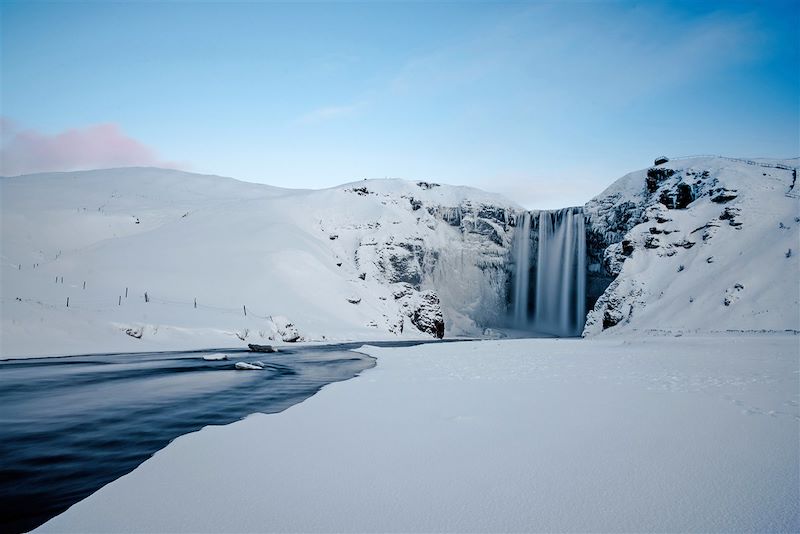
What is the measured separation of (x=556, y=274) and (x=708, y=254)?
29548mm

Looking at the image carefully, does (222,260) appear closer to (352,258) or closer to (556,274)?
(352,258)

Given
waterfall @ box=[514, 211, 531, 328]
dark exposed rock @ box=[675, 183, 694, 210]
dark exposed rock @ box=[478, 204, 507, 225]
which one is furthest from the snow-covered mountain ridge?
waterfall @ box=[514, 211, 531, 328]

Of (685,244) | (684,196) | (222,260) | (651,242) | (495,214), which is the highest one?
(495,214)

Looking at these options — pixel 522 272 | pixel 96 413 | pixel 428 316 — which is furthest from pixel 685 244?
pixel 96 413

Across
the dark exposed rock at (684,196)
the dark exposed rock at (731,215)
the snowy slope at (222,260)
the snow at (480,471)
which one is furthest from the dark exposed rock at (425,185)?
the snow at (480,471)

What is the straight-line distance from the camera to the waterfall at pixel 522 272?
82438 mm

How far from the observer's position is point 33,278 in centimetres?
3141

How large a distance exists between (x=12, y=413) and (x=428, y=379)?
9.78 meters

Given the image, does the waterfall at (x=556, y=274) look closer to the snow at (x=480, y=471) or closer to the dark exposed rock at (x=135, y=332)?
the dark exposed rock at (x=135, y=332)

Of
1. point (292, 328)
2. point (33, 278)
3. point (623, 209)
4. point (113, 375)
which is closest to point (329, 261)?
point (292, 328)

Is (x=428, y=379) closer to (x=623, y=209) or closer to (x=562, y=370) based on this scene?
(x=562, y=370)

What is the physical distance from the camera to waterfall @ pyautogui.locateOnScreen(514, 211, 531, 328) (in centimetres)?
8244

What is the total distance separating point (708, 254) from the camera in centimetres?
4562

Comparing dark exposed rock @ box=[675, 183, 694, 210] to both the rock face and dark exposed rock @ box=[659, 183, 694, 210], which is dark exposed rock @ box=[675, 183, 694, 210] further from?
the rock face
